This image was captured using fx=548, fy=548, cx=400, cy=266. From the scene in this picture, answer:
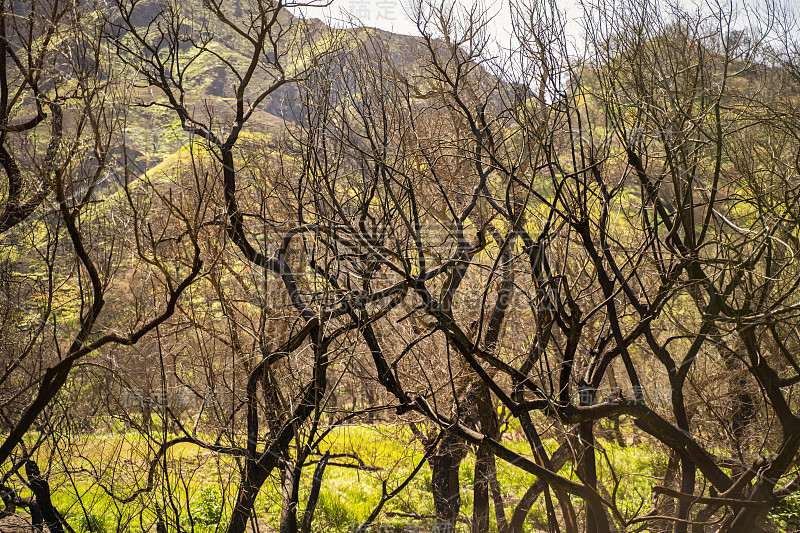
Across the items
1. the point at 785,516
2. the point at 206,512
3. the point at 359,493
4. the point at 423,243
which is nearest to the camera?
the point at 423,243

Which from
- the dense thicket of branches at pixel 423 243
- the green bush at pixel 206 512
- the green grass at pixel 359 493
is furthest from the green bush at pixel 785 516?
the green bush at pixel 206 512

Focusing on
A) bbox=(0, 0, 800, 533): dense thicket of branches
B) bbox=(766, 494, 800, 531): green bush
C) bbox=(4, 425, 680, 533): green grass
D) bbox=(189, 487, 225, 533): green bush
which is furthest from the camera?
bbox=(766, 494, 800, 531): green bush

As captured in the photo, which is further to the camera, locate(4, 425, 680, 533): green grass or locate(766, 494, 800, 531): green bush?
locate(766, 494, 800, 531): green bush

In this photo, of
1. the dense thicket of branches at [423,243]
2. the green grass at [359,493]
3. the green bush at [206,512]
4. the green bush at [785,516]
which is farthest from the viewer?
the green bush at [785,516]

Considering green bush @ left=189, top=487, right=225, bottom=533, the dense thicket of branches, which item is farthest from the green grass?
the dense thicket of branches

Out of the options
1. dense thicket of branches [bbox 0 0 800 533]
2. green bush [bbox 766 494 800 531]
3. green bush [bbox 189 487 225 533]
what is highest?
dense thicket of branches [bbox 0 0 800 533]

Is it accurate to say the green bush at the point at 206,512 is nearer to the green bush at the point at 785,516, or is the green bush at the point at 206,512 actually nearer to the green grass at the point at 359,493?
the green grass at the point at 359,493

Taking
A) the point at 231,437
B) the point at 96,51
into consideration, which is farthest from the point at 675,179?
the point at 96,51

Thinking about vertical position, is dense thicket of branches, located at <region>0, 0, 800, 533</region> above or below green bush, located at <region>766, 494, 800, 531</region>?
above

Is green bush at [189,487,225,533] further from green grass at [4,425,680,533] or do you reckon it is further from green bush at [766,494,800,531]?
green bush at [766,494,800,531]

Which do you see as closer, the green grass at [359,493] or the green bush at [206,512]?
the green bush at [206,512]

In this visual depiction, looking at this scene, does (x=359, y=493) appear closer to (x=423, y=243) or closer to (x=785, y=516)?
(x=423, y=243)

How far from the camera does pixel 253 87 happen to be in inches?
1211

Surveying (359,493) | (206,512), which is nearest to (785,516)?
(359,493)
